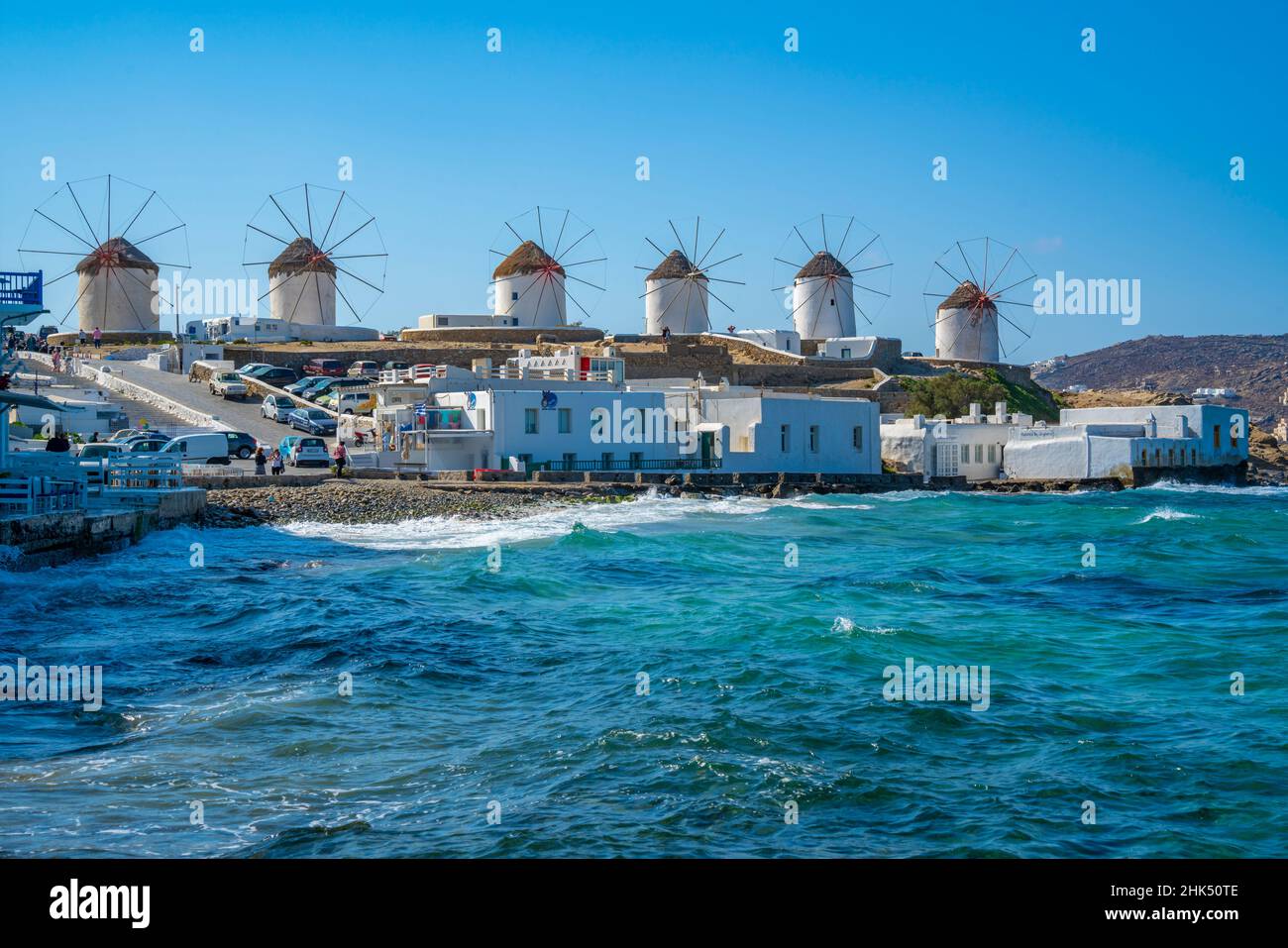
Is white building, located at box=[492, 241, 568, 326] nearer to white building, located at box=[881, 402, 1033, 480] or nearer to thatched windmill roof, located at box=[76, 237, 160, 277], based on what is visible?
thatched windmill roof, located at box=[76, 237, 160, 277]

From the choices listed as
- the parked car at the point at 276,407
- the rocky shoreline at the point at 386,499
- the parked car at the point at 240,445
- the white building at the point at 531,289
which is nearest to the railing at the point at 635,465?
the rocky shoreline at the point at 386,499

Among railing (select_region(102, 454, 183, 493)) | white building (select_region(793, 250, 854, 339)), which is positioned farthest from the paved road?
white building (select_region(793, 250, 854, 339))

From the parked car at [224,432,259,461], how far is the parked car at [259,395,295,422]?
5.74m

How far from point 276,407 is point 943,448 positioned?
24.7 meters

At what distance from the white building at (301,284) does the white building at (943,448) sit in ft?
113

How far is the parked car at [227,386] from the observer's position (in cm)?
4412

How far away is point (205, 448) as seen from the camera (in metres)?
32.3

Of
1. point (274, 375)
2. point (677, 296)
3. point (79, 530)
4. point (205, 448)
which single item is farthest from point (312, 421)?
point (677, 296)

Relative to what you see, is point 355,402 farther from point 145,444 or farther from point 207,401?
point 145,444

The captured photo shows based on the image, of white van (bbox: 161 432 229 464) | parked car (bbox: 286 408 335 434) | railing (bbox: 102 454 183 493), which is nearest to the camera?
railing (bbox: 102 454 183 493)

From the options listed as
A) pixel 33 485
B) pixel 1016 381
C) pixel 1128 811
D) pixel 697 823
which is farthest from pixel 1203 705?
pixel 1016 381

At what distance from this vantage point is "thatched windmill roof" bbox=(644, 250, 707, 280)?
2773 inches
